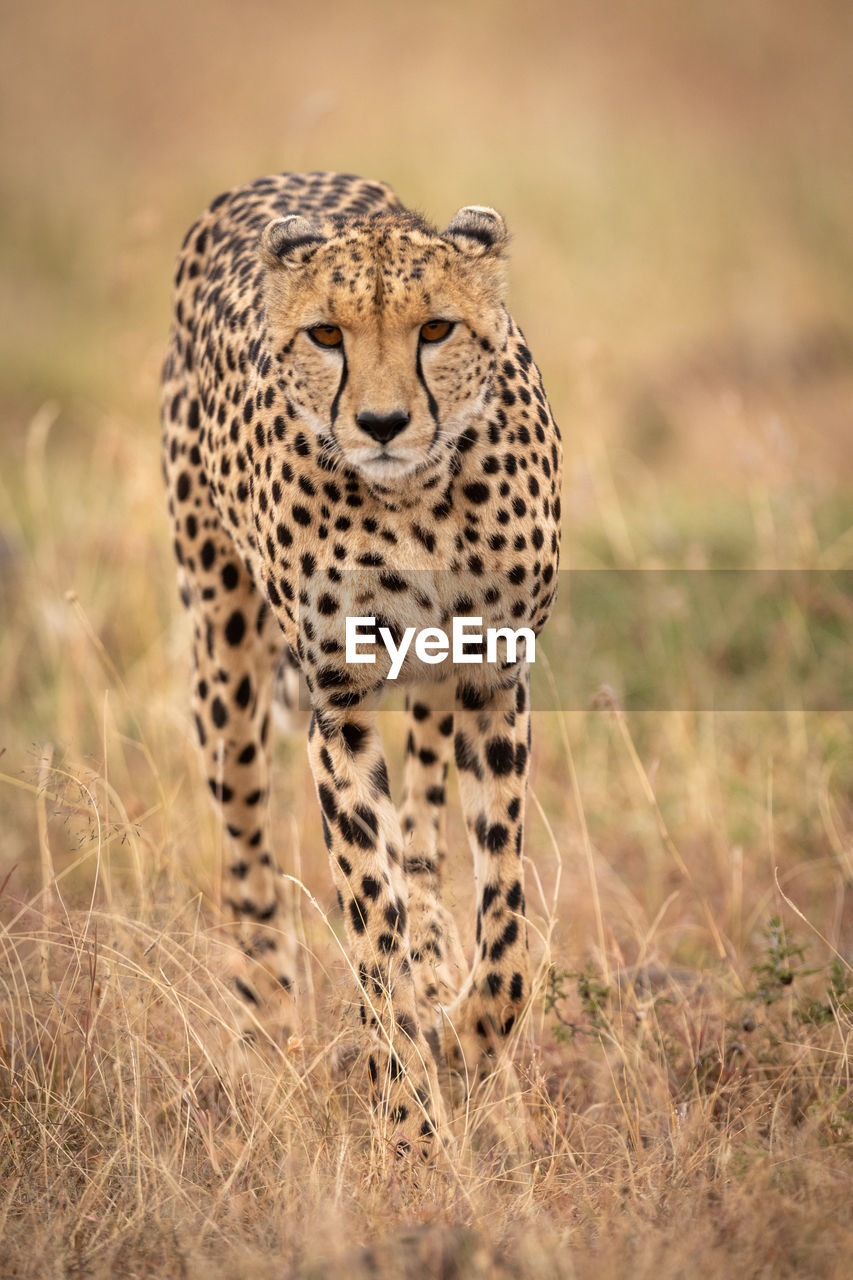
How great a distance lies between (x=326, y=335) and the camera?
236 cm

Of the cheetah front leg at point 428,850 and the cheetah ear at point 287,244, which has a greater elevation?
the cheetah ear at point 287,244

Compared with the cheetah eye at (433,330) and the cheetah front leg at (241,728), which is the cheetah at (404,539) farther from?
the cheetah front leg at (241,728)

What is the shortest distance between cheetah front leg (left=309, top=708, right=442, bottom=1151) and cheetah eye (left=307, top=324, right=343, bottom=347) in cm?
68

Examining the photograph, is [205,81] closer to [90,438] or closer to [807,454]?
[90,438]

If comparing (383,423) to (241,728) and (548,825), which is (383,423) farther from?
(241,728)

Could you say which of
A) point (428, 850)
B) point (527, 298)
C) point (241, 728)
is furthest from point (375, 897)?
point (527, 298)

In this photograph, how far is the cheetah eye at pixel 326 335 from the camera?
2346mm

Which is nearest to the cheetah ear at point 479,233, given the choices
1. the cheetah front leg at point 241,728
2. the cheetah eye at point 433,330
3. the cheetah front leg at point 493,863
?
the cheetah eye at point 433,330

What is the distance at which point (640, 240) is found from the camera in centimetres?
1067

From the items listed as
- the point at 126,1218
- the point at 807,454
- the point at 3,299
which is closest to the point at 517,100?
the point at 3,299

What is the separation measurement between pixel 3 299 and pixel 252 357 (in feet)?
27.9

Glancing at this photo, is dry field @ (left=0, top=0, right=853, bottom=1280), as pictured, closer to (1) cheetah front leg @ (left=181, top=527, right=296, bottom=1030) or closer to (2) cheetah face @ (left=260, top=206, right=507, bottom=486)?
(1) cheetah front leg @ (left=181, top=527, right=296, bottom=1030)

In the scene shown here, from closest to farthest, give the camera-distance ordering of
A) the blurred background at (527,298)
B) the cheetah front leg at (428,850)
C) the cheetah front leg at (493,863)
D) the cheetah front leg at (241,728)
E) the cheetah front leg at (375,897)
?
1. the cheetah front leg at (375,897)
2. the cheetah front leg at (493,863)
3. the cheetah front leg at (428,850)
4. the cheetah front leg at (241,728)
5. the blurred background at (527,298)

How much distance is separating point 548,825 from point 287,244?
3.79 feet
